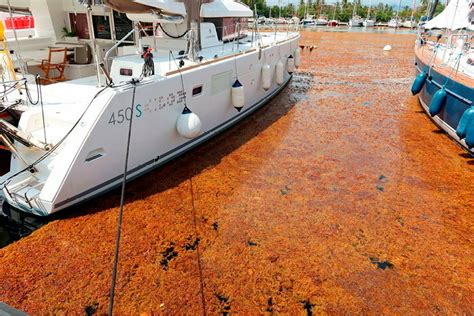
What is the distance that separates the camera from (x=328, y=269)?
3615 mm

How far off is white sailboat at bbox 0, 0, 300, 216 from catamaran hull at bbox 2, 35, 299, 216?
0.01m

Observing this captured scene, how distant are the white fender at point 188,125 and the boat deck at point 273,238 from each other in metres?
0.61

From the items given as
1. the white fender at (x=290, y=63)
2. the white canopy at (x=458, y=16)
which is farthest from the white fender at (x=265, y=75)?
the white canopy at (x=458, y=16)

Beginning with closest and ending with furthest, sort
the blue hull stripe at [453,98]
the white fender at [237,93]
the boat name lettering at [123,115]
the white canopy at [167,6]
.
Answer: the boat name lettering at [123,115] → the white canopy at [167,6] → the blue hull stripe at [453,98] → the white fender at [237,93]

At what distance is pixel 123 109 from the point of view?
15.2 feet

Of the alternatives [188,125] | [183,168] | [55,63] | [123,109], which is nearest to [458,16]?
[188,125]

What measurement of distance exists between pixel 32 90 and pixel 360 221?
519cm

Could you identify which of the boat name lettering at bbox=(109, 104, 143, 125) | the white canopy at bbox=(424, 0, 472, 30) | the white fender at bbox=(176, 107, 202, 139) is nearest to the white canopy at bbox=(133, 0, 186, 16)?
the boat name lettering at bbox=(109, 104, 143, 125)

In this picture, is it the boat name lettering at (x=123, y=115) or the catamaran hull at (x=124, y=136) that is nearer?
the catamaran hull at (x=124, y=136)

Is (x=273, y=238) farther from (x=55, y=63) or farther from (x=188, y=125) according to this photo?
(x=55, y=63)

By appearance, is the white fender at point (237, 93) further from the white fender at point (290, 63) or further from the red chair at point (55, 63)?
the white fender at point (290, 63)

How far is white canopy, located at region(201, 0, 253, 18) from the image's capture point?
7.22 meters

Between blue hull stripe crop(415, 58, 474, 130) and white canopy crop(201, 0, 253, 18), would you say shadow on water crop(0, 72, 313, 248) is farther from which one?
blue hull stripe crop(415, 58, 474, 130)

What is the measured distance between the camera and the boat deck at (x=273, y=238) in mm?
3248
